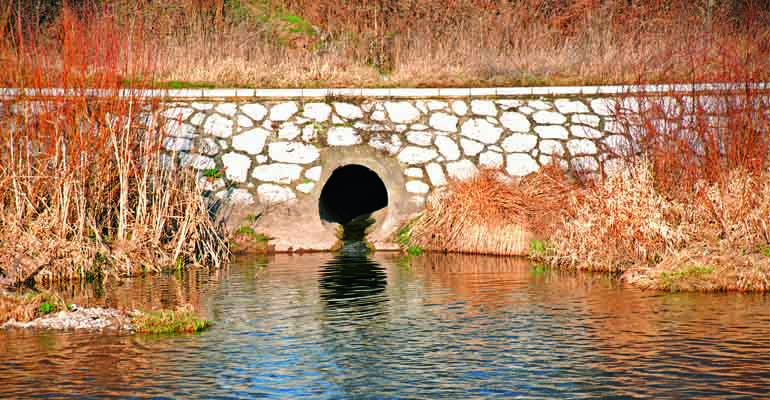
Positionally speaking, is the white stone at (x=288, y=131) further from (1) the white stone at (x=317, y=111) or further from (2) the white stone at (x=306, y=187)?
(2) the white stone at (x=306, y=187)

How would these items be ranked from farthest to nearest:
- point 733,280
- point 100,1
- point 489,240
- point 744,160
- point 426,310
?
point 100,1, point 489,240, point 744,160, point 733,280, point 426,310

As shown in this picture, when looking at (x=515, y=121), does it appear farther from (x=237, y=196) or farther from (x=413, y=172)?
(x=237, y=196)

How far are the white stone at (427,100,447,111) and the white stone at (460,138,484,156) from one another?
27.3 inches

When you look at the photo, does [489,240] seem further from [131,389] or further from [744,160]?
[131,389]

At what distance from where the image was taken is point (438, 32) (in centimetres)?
2098

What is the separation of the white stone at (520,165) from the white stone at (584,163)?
0.54m

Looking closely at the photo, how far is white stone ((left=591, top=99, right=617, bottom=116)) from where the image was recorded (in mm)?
16359

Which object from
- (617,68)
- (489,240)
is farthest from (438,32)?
(489,240)

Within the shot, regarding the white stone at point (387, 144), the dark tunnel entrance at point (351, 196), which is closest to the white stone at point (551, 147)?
the white stone at point (387, 144)

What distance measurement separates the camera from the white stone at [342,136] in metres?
16.0

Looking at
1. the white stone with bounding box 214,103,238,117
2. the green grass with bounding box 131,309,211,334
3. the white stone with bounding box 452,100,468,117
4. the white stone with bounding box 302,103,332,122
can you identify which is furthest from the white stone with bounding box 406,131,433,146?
the green grass with bounding box 131,309,211,334

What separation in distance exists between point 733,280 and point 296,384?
18.3 ft

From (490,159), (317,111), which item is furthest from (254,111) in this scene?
(490,159)

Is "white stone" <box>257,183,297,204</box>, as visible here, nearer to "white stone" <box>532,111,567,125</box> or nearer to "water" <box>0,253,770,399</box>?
"water" <box>0,253,770,399</box>
